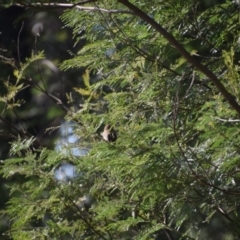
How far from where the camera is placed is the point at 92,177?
4016 mm

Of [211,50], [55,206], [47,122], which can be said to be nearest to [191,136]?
[211,50]

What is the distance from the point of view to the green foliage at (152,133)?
283 centimetres

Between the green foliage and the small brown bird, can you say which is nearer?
the green foliage

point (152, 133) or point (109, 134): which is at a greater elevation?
point (152, 133)

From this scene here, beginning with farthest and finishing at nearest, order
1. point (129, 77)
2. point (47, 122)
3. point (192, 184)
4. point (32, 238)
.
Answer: point (47, 122) → point (32, 238) → point (129, 77) → point (192, 184)

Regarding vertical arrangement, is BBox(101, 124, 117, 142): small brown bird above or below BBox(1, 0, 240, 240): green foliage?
below

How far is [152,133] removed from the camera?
115 inches

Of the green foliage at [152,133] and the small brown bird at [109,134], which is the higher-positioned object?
the green foliage at [152,133]

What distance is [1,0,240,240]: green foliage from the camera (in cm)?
283

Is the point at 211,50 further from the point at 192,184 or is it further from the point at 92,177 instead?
the point at 92,177

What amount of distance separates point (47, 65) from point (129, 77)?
2.96 metres

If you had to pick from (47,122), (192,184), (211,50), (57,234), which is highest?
(211,50)

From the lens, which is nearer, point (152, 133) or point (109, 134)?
point (152, 133)

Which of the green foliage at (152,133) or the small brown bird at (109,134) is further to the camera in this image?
the small brown bird at (109,134)
